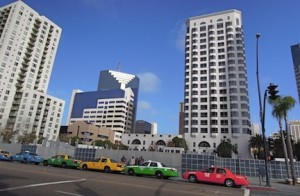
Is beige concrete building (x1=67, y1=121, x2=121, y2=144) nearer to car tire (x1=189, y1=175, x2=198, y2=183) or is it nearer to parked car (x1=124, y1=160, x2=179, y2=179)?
parked car (x1=124, y1=160, x2=179, y2=179)

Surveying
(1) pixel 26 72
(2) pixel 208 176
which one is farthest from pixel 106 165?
(1) pixel 26 72

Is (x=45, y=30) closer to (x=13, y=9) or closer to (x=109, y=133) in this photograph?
(x=13, y=9)

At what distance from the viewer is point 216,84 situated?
10456cm

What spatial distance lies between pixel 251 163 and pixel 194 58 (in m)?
84.8

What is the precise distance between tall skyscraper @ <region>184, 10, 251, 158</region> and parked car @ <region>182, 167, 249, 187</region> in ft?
251

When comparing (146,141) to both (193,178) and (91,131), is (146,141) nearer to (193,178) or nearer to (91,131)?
(91,131)

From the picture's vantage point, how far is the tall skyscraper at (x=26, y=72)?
317 ft

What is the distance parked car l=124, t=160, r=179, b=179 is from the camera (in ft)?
74.6

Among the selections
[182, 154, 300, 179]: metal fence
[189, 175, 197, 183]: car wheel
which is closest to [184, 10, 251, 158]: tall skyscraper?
[182, 154, 300, 179]: metal fence

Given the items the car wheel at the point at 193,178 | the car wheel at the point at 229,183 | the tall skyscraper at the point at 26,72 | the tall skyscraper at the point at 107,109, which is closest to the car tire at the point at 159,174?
the car wheel at the point at 193,178

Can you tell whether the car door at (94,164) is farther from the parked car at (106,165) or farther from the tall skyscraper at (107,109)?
the tall skyscraper at (107,109)

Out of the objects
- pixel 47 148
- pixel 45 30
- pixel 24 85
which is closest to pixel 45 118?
pixel 24 85

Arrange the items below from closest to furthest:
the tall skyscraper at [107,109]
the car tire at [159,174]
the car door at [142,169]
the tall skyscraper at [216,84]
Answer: the car tire at [159,174] → the car door at [142,169] → the tall skyscraper at [216,84] → the tall skyscraper at [107,109]

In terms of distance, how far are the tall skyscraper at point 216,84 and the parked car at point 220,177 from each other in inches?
3017
